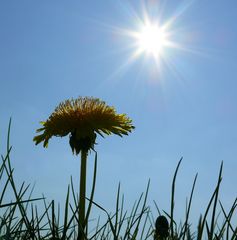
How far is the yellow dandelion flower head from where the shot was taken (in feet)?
14.4

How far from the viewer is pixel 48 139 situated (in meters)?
4.94

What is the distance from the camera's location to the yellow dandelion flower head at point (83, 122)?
173 inches

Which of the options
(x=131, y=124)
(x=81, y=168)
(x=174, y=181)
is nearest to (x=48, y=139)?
(x=131, y=124)

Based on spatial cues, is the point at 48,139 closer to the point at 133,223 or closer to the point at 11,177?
the point at 133,223

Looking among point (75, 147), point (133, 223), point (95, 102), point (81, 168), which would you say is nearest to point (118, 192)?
point (133, 223)

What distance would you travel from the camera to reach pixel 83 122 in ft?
14.4

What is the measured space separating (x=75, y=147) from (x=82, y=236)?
2.12 metres

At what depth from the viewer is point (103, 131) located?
4.60 metres

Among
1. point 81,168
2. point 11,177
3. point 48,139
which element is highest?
point 48,139

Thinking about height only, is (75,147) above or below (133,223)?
above

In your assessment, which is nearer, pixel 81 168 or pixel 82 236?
pixel 82 236

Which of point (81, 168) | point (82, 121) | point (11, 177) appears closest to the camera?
point (11, 177)

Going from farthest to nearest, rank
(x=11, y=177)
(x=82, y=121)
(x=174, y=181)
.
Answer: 1. (x=82, y=121)
2. (x=11, y=177)
3. (x=174, y=181)

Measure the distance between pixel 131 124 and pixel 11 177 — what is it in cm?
271
